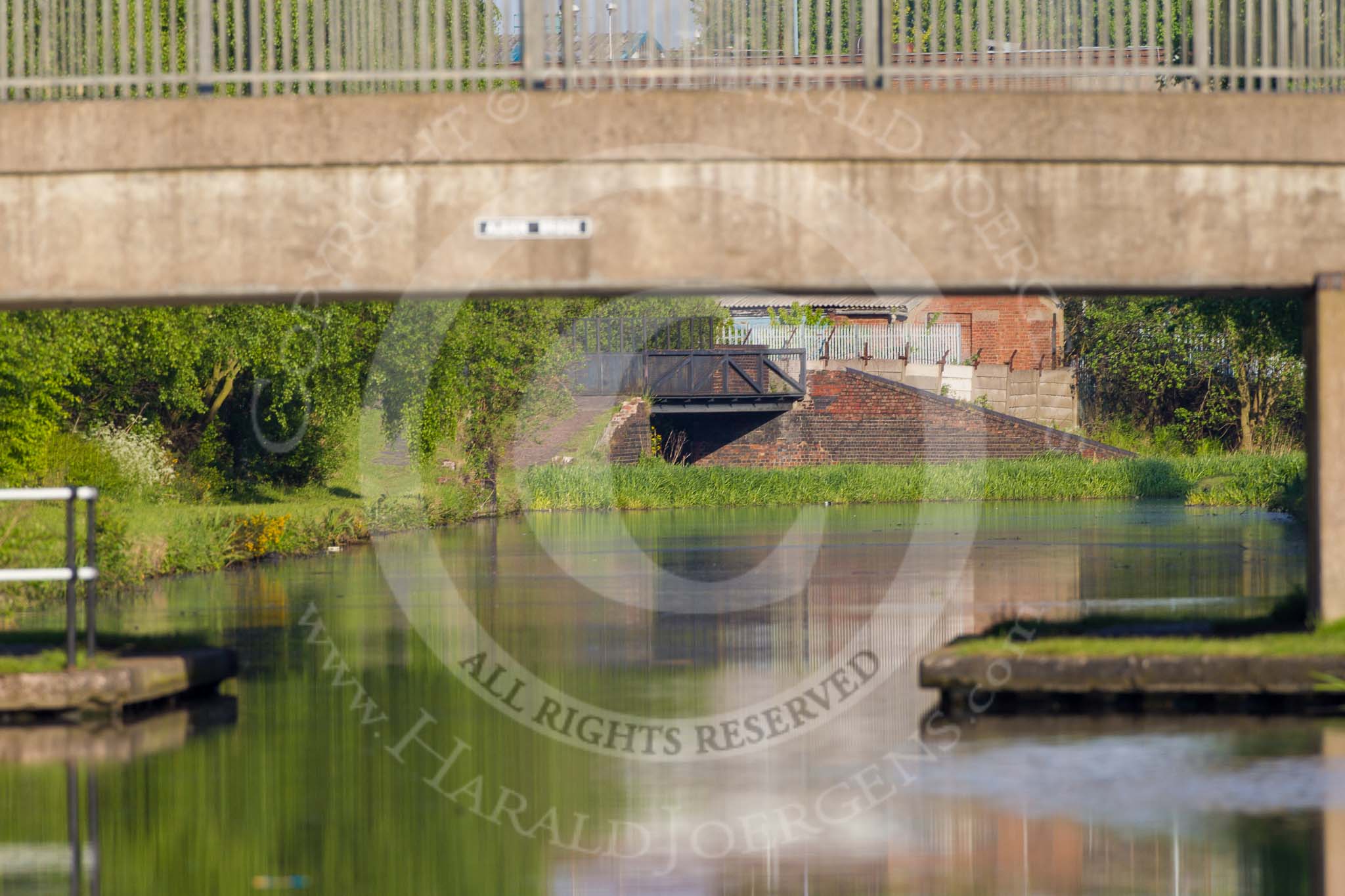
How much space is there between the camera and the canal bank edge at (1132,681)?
12.0 metres

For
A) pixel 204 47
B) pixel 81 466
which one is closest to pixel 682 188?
pixel 204 47

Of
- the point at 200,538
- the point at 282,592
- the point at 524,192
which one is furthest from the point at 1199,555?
the point at 524,192

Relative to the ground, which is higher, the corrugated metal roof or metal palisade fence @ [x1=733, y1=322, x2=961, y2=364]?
the corrugated metal roof

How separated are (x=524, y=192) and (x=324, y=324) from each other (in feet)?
71.7

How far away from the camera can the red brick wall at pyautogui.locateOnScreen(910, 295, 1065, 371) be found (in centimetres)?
6369

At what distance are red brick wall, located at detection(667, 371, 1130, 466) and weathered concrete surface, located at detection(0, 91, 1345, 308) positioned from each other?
139ft

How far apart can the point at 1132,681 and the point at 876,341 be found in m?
51.5

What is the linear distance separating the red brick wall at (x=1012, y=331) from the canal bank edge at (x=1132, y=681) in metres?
51.8

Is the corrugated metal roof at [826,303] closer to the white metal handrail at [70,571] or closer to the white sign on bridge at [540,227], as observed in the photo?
the white sign on bridge at [540,227]

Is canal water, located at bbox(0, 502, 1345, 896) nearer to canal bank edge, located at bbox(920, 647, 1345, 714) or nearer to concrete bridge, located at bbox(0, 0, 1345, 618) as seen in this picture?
canal bank edge, located at bbox(920, 647, 1345, 714)

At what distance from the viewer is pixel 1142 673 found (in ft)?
40.2

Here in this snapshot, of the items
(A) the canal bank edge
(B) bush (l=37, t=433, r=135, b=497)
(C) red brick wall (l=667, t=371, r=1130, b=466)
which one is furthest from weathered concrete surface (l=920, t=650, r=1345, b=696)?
(C) red brick wall (l=667, t=371, r=1130, b=466)

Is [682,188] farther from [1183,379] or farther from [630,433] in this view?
[1183,379]

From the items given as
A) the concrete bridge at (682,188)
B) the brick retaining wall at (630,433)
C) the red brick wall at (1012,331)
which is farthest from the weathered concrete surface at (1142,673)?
the red brick wall at (1012,331)
